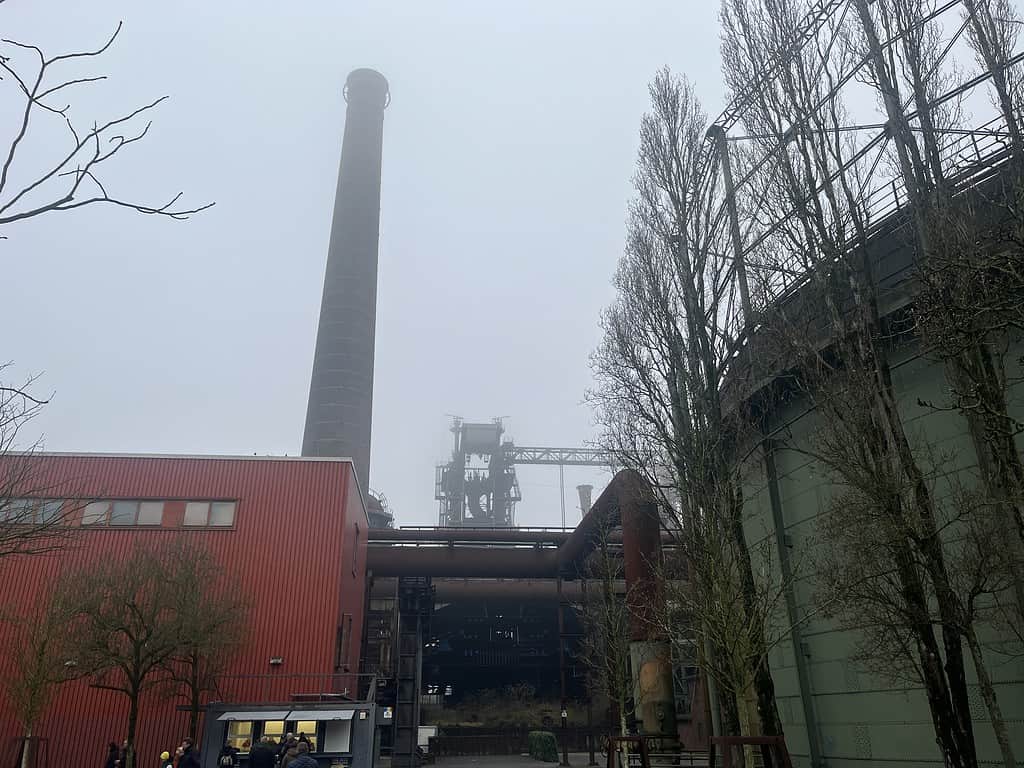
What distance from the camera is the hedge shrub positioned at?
26969mm

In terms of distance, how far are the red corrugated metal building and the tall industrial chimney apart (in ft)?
43.9

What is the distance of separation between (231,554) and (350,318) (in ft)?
66.8

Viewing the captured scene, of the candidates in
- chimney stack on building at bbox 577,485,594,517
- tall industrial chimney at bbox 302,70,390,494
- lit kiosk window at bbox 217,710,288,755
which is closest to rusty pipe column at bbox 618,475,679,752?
lit kiosk window at bbox 217,710,288,755

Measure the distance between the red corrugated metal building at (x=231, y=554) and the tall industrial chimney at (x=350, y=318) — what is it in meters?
13.4

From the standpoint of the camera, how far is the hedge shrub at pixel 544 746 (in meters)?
27.0

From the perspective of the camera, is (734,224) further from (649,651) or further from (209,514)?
(209,514)

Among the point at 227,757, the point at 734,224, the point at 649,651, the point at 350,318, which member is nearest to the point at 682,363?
the point at 734,224

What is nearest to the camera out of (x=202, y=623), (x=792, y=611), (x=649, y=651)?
(x=792, y=611)

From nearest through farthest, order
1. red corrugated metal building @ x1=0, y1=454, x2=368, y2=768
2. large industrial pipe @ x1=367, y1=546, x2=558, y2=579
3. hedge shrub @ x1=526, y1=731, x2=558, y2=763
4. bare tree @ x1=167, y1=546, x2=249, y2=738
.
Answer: bare tree @ x1=167, y1=546, x2=249, y2=738 < red corrugated metal building @ x1=0, y1=454, x2=368, y2=768 < hedge shrub @ x1=526, y1=731, x2=558, y2=763 < large industrial pipe @ x1=367, y1=546, x2=558, y2=579

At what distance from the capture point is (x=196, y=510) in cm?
2267

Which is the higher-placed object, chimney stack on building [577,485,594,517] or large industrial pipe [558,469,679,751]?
chimney stack on building [577,485,594,517]

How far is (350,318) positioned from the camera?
133 feet

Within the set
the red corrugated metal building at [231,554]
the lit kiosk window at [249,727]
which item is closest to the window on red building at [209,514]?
the red corrugated metal building at [231,554]

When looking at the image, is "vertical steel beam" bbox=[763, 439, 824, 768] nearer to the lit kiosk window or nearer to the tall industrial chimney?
the lit kiosk window
